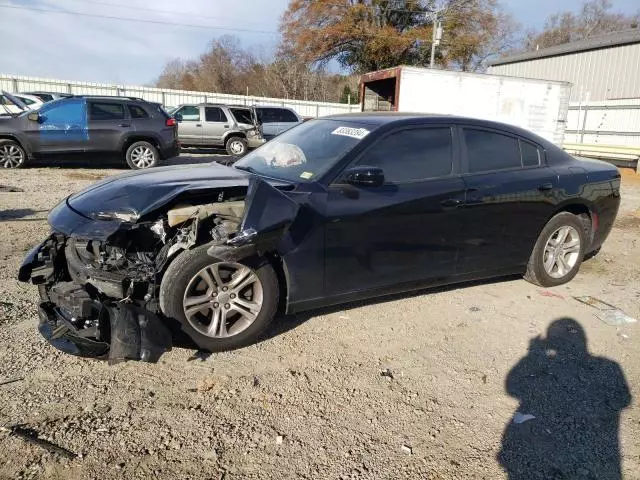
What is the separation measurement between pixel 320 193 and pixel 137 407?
1751 millimetres

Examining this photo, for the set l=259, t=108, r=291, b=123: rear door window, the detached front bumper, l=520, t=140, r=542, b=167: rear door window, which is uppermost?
l=259, t=108, r=291, b=123: rear door window

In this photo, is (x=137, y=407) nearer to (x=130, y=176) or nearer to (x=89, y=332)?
(x=89, y=332)

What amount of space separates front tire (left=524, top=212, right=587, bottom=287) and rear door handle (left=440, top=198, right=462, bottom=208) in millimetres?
1162

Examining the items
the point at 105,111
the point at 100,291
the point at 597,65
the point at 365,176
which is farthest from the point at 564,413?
the point at 597,65

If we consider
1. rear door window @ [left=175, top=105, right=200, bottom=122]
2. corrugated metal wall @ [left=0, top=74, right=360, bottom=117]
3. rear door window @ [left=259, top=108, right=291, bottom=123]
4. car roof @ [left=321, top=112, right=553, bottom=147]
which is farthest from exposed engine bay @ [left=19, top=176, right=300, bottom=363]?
corrugated metal wall @ [left=0, top=74, right=360, bottom=117]

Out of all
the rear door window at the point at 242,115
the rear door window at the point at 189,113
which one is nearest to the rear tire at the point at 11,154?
the rear door window at the point at 189,113

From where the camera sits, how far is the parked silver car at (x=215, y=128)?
15.9 meters

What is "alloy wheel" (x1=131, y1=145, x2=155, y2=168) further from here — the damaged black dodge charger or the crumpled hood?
the crumpled hood

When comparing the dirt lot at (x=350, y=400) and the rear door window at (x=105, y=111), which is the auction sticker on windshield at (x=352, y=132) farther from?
the rear door window at (x=105, y=111)

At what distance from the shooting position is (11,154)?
10.9 meters

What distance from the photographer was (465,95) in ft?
43.1

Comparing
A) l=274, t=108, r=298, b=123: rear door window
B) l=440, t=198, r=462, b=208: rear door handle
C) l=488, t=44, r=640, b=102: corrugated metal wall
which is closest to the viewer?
l=440, t=198, r=462, b=208: rear door handle

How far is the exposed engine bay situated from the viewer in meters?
2.81

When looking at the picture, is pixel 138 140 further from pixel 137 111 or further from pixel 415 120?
pixel 415 120
